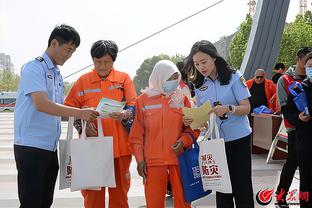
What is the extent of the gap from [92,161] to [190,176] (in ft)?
2.24

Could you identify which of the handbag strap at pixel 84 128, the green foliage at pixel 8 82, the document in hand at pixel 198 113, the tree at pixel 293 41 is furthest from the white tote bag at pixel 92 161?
the green foliage at pixel 8 82

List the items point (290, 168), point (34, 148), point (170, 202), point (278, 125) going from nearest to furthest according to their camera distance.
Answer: point (34, 148) → point (290, 168) → point (170, 202) → point (278, 125)

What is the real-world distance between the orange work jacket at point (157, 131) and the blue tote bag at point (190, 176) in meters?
0.06

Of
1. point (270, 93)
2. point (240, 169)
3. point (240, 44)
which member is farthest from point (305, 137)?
point (240, 44)

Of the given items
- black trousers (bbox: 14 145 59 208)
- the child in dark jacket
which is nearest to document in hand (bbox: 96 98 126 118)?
black trousers (bbox: 14 145 59 208)

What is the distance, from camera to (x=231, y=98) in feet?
9.77

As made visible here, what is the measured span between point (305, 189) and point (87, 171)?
1.89m

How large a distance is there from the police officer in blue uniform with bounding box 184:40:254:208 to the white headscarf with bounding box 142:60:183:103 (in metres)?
0.18

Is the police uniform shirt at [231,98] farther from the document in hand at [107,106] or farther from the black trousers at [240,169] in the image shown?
the document in hand at [107,106]

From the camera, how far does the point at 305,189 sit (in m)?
3.61

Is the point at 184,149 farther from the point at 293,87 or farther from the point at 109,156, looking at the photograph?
the point at 293,87

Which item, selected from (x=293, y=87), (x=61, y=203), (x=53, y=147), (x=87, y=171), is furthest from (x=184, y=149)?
(x=61, y=203)

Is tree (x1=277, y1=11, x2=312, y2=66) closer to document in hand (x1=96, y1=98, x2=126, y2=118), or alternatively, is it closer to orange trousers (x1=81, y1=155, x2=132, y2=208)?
orange trousers (x1=81, y1=155, x2=132, y2=208)

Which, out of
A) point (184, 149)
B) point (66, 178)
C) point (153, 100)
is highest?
point (153, 100)
